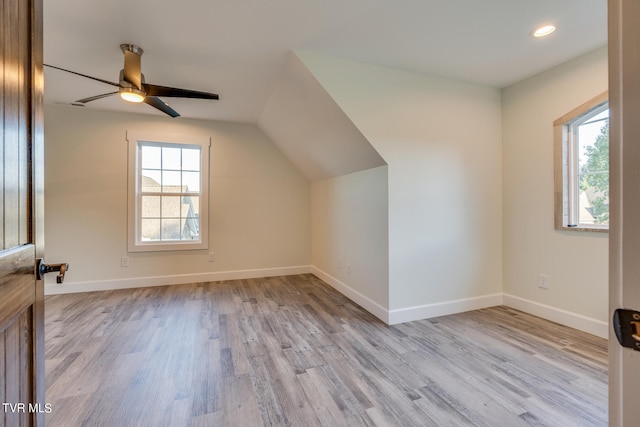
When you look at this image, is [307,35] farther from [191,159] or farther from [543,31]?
[191,159]

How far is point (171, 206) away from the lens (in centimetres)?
405

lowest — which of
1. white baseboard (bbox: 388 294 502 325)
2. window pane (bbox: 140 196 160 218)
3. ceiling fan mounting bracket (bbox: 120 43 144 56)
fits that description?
white baseboard (bbox: 388 294 502 325)

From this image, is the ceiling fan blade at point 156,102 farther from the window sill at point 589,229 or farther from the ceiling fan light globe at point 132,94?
the window sill at point 589,229

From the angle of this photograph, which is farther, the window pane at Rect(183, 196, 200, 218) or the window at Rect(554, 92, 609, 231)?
the window pane at Rect(183, 196, 200, 218)

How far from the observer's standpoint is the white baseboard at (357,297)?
2665 millimetres

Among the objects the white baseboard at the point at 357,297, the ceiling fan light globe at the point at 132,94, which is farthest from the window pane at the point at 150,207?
the white baseboard at the point at 357,297

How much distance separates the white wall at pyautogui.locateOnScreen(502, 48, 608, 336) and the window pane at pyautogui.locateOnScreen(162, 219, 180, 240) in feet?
14.1

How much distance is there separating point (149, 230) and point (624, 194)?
4587 millimetres

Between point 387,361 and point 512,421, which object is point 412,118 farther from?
point 512,421

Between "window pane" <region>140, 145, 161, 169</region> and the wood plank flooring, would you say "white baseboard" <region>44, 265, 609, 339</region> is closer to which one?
the wood plank flooring

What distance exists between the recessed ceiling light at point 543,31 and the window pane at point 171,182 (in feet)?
14.2

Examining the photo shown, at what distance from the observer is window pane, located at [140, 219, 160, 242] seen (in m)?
3.91

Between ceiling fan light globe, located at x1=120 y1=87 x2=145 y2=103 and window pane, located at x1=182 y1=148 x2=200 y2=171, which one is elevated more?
ceiling fan light globe, located at x1=120 y1=87 x2=145 y2=103

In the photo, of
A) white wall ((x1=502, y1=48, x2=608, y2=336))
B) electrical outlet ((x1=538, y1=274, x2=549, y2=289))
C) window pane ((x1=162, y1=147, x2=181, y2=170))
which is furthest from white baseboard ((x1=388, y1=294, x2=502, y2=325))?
window pane ((x1=162, y1=147, x2=181, y2=170))
